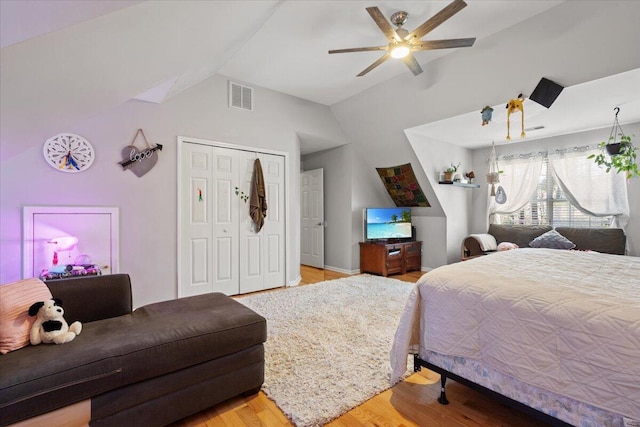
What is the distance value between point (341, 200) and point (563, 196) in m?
3.66

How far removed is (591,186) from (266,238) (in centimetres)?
497

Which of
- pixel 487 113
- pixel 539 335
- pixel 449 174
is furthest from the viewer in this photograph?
pixel 449 174

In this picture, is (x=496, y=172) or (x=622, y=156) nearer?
(x=622, y=156)

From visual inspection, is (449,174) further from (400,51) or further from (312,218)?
(400,51)

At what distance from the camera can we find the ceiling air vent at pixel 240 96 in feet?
12.8

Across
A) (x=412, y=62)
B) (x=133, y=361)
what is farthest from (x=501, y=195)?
(x=133, y=361)

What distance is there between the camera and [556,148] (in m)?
4.84

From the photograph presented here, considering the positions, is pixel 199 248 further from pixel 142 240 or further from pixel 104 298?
pixel 104 298

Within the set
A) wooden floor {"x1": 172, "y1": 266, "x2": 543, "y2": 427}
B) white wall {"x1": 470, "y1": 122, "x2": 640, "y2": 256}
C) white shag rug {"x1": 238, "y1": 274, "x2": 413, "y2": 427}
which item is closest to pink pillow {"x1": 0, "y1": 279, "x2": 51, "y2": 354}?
wooden floor {"x1": 172, "y1": 266, "x2": 543, "y2": 427}

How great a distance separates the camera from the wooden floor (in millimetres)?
1602

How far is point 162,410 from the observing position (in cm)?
147

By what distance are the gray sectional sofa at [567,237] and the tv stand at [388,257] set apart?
892 mm

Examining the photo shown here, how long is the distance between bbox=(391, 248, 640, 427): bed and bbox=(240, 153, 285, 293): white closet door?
271 cm

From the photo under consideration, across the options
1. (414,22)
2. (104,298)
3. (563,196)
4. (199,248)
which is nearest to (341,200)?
(199,248)
